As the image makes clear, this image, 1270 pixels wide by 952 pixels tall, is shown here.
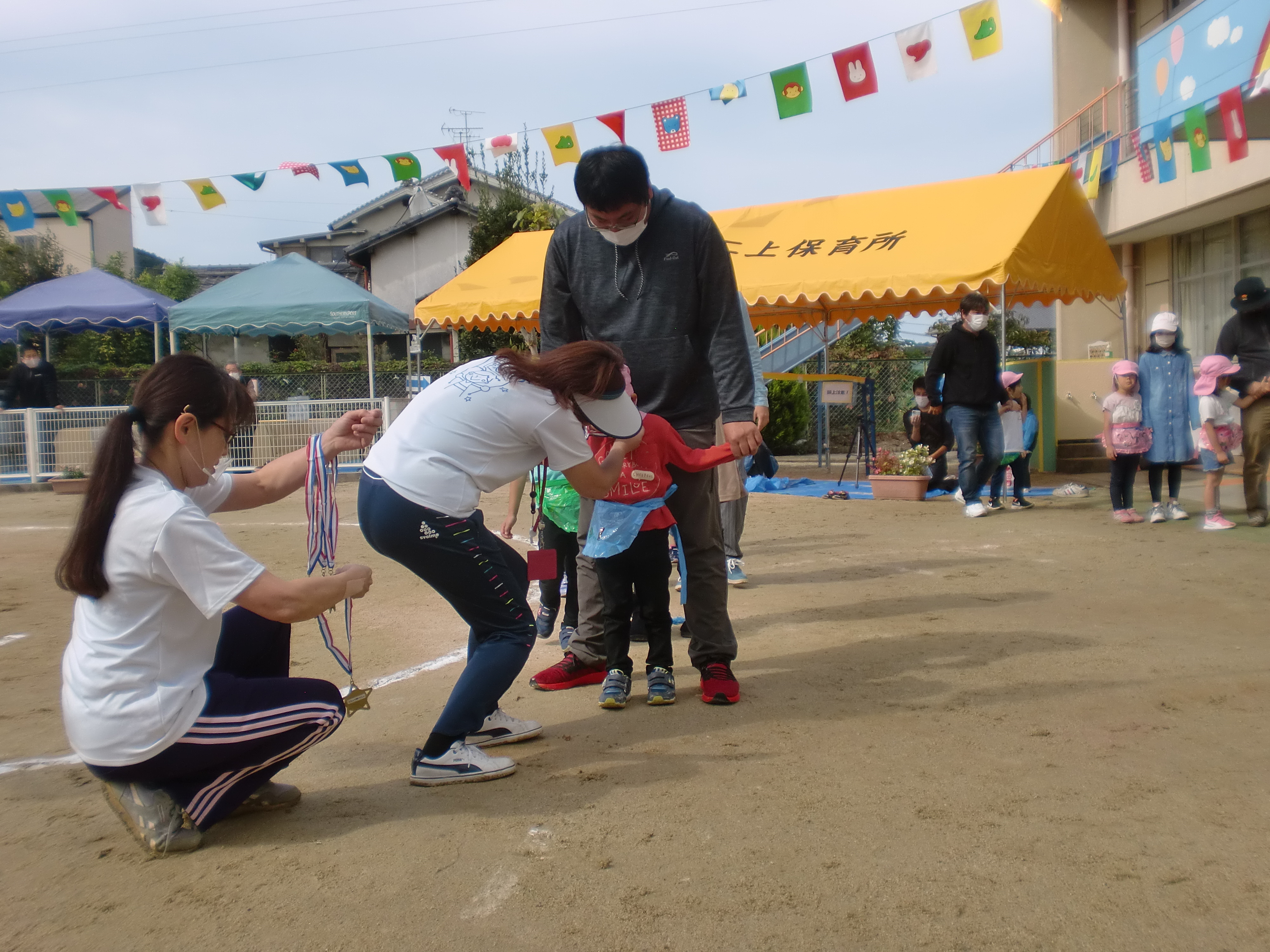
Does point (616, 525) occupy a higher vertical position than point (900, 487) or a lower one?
higher

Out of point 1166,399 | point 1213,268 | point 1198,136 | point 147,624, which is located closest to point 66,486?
point 147,624

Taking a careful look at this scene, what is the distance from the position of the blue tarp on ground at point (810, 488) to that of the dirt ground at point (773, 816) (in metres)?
6.17

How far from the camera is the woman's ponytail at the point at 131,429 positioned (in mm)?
2307

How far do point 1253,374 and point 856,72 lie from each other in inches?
172

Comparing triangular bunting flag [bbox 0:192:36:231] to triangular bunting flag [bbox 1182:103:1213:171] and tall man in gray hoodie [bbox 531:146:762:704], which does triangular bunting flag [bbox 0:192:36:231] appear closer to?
tall man in gray hoodie [bbox 531:146:762:704]

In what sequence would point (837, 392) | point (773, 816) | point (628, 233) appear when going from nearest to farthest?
1. point (773, 816)
2. point (628, 233)
3. point (837, 392)

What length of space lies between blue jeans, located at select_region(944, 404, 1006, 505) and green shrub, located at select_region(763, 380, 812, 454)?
864 cm

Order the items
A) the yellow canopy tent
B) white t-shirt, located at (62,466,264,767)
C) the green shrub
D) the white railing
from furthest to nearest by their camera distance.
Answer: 1. the green shrub
2. the white railing
3. the yellow canopy tent
4. white t-shirt, located at (62,466,264,767)

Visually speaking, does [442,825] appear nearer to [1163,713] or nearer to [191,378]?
[191,378]

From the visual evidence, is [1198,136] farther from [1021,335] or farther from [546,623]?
[1021,335]

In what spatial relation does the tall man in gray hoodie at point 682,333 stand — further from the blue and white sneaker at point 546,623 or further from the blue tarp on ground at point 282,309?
the blue tarp on ground at point 282,309

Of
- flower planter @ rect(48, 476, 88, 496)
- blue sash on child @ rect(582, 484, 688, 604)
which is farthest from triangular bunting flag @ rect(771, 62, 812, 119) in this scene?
flower planter @ rect(48, 476, 88, 496)

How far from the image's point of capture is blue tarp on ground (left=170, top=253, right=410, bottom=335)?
1571 cm

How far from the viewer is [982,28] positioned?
28.7ft
